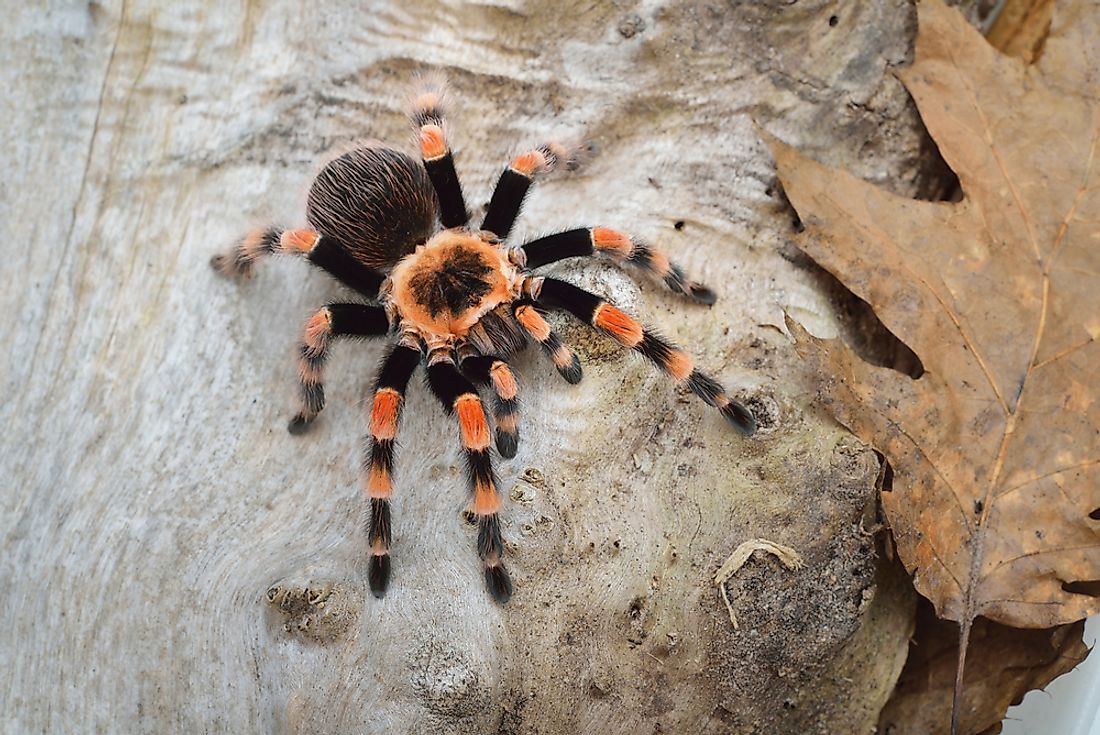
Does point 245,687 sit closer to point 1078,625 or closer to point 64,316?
point 64,316

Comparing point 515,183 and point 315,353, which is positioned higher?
point 515,183

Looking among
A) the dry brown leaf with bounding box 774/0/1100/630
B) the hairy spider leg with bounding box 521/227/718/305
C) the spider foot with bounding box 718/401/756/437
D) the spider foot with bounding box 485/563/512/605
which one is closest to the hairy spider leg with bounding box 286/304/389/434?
the hairy spider leg with bounding box 521/227/718/305

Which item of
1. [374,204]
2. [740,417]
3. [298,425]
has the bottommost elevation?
[298,425]

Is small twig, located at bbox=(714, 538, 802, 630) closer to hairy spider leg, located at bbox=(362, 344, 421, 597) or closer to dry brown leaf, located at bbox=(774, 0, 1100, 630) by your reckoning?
dry brown leaf, located at bbox=(774, 0, 1100, 630)

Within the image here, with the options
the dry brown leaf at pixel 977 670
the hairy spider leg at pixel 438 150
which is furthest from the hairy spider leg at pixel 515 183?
the dry brown leaf at pixel 977 670

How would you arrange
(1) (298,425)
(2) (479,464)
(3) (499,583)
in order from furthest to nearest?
(1) (298,425) → (2) (479,464) → (3) (499,583)

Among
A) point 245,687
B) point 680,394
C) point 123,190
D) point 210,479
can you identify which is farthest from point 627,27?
point 245,687

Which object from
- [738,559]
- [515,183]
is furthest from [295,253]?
[738,559]

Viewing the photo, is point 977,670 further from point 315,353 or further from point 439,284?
point 315,353
